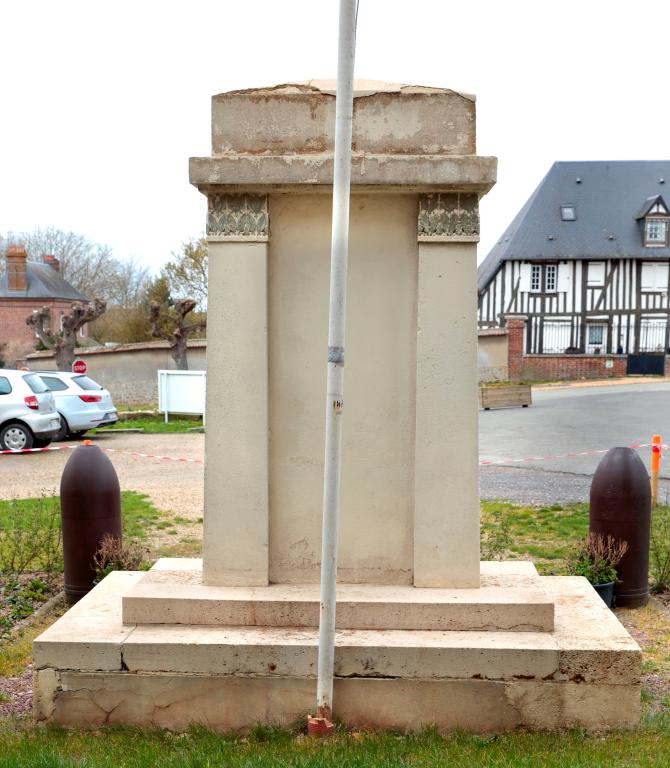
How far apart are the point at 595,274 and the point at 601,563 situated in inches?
1597

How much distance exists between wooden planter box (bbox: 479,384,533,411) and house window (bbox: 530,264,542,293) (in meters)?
18.9

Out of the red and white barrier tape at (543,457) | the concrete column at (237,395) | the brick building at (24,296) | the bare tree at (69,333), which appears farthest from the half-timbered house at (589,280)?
the concrete column at (237,395)

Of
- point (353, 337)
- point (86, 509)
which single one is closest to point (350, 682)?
point (353, 337)

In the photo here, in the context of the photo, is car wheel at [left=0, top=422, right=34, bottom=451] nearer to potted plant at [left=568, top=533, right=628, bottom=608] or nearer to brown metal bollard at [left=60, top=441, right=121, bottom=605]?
brown metal bollard at [left=60, top=441, right=121, bottom=605]

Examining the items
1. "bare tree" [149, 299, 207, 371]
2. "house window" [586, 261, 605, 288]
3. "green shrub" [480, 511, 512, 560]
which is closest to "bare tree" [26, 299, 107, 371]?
"bare tree" [149, 299, 207, 371]

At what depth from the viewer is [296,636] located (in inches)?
189

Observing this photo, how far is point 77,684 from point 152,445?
1422 centimetres

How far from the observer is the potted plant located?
268 inches

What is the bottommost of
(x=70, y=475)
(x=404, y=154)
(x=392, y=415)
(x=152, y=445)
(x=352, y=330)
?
(x=152, y=445)

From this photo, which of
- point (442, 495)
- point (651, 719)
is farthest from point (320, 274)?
point (651, 719)

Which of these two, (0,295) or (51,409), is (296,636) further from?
(0,295)

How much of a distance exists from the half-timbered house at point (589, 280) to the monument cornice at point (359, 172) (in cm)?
4022

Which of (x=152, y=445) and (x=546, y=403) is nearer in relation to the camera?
(x=152, y=445)

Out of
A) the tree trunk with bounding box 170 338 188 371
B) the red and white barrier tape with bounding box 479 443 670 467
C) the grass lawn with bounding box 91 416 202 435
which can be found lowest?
the grass lawn with bounding box 91 416 202 435
